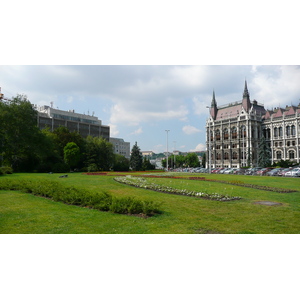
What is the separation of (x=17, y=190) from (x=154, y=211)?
8298mm

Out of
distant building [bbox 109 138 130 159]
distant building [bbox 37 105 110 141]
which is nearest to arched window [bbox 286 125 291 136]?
distant building [bbox 37 105 110 141]

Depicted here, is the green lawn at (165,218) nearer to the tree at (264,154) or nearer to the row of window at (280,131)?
the tree at (264,154)

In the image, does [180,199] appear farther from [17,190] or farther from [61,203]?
[17,190]

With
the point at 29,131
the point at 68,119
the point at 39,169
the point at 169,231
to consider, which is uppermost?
the point at 68,119

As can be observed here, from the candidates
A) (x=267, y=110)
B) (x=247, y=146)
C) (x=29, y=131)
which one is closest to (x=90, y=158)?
(x=29, y=131)

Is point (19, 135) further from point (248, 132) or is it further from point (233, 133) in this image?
point (233, 133)

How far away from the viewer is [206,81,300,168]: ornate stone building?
220 ft

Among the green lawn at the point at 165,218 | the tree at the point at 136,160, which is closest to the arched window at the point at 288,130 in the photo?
the tree at the point at 136,160

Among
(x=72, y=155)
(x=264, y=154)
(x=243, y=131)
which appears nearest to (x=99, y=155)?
(x=72, y=155)

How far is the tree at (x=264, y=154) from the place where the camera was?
2495 inches

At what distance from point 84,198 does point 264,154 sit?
6405 cm

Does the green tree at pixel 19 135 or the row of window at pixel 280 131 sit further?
the row of window at pixel 280 131

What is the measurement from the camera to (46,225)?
844cm

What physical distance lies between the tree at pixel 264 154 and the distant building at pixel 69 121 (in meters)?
48.0
